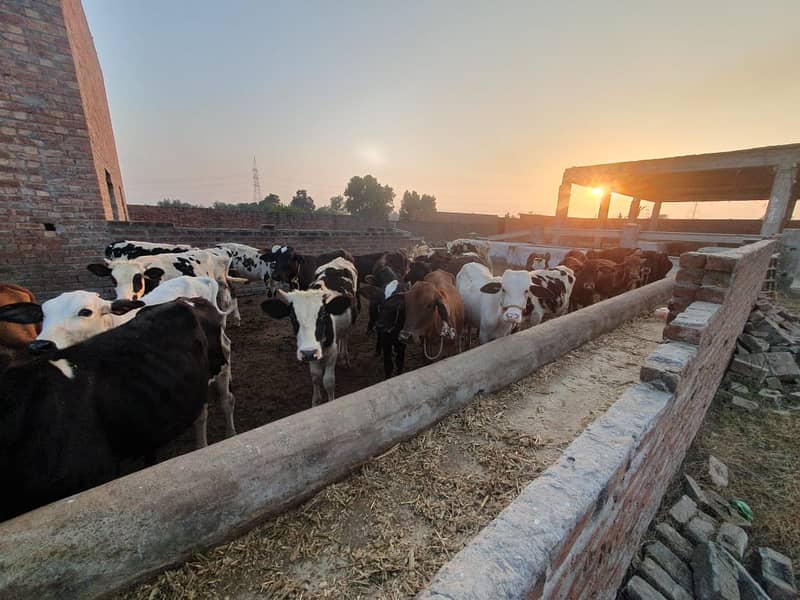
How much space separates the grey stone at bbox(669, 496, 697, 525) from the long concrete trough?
Answer: 7.97 feet

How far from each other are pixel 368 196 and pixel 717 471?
156 ft

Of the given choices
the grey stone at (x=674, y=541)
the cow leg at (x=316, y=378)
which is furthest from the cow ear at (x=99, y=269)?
the grey stone at (x=674, y=541)

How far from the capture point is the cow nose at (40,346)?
89.3 inches

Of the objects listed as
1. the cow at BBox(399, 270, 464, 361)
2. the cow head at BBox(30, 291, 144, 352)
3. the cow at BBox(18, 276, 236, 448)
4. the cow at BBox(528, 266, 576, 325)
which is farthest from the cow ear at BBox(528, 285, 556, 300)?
the cow head at BBox(30, 291, 144, 352)

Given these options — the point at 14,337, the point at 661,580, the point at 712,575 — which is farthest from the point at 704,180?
the point at 14,337

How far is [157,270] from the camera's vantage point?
16.8 ft

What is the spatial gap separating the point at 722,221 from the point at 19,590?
33.0 metres

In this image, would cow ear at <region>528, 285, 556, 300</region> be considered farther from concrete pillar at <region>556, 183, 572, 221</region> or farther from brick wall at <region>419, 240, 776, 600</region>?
concrete pillar at <region>556, 183, 572, 221</region>

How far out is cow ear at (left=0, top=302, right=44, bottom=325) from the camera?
267cm

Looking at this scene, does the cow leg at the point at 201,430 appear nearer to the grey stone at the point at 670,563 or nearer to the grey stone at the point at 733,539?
the grey stone at the point at 670,563

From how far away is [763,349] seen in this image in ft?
19.1

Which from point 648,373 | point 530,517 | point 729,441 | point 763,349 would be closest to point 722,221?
point 763,349

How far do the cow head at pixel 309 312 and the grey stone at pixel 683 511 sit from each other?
11.8 feet

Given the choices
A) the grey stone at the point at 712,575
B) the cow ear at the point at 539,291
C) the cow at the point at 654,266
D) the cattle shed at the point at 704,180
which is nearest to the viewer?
the grey stone at the point at 712,575
